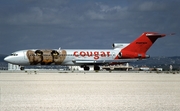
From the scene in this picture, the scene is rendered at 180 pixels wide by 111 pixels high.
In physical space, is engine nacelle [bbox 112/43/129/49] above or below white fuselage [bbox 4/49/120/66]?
above

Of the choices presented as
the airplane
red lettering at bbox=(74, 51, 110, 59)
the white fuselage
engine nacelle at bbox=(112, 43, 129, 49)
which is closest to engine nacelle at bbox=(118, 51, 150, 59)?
the airplane

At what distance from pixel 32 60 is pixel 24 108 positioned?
49.0m

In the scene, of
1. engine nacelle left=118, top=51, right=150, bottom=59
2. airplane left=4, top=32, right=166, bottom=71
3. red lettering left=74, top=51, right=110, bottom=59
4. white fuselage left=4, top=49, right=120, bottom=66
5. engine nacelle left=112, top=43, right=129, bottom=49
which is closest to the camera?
airplane left=4, top=32, right=166, bottom=71

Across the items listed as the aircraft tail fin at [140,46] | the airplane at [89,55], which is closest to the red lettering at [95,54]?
the airplane at [89,55]

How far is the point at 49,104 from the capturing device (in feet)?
47.9

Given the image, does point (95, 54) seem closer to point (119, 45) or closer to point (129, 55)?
point (119, 45)

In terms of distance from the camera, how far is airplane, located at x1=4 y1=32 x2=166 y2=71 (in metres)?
61.6

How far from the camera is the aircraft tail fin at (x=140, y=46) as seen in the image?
6425cm

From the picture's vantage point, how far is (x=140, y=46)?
65.4 meters

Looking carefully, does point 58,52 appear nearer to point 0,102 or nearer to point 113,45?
point 113,45

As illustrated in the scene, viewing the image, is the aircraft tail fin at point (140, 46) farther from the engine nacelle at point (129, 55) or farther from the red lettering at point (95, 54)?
the red lettering at point (95, 54)

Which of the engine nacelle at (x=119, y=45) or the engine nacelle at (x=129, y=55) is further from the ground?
the engine nacelle at (x=119, y=45)

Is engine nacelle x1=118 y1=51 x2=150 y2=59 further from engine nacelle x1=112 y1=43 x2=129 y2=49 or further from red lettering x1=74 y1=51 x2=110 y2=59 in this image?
red lettering x1=74 y1=51 x2=110 y2=59

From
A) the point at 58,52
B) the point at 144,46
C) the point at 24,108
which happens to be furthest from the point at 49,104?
the point at 144,46
